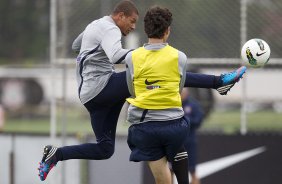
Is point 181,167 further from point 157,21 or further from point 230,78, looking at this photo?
point 157,21

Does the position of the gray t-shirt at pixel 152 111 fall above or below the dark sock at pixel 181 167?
above

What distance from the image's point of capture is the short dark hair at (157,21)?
7117mm

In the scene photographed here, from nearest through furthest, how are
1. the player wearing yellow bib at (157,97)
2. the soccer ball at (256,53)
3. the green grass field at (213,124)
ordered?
the player wearing yellow bib at (157,97), the soccer ball at (256,53), the green grass field at (213,124)

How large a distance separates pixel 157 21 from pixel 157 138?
1.01m

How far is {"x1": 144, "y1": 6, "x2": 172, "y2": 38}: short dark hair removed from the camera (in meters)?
7.12

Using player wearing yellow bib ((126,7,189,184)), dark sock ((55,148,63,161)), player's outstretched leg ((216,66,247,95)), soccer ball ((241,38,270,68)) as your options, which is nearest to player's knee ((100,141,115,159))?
dark sock ((55,148,63,161))

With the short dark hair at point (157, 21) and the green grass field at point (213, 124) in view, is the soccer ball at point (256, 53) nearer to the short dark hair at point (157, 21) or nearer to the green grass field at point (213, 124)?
the short dark hair at point (157, 21)

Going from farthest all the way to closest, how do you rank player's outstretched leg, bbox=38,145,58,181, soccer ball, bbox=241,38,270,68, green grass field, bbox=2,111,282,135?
green grass field, bbox=2,111,282,135 → player's outstretched leg, bbox=38,145,58,181 → soccer ball, bbox=241,38,270,68

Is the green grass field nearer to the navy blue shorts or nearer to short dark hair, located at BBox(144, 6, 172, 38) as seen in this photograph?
the navy blue shorts

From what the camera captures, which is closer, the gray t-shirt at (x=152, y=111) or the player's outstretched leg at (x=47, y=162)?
the gray t-shirt at (x=152, y=111)

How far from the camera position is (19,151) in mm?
11383

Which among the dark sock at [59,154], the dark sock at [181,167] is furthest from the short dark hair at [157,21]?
the dark sock at [59,154]

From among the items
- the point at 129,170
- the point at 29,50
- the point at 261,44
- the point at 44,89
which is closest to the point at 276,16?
the point at 129,170

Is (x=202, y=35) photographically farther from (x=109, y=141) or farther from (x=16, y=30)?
(x=16, y=30)
